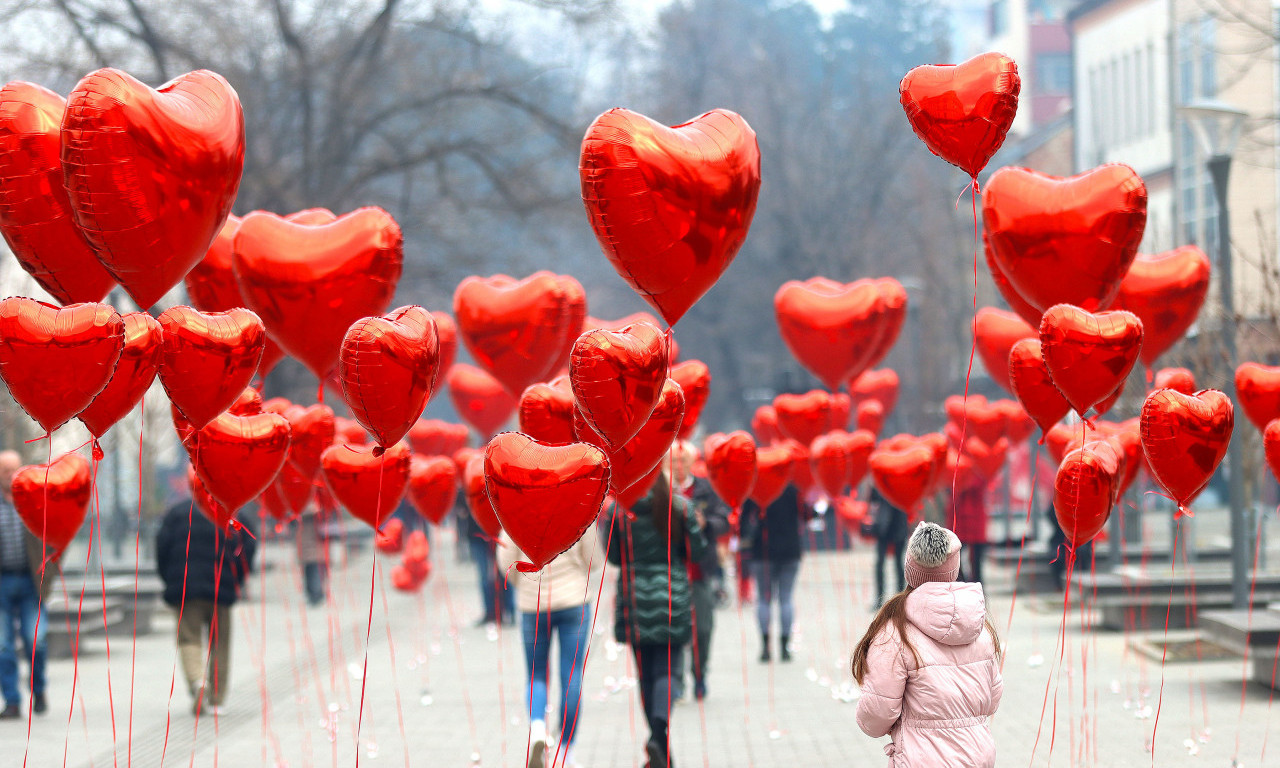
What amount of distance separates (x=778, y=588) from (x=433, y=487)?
10.1 feet

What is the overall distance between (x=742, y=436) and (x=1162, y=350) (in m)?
2.34

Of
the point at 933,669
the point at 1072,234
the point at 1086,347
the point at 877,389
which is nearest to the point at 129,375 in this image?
the point at 933,669

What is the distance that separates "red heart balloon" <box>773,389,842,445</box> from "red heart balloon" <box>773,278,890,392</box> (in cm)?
120

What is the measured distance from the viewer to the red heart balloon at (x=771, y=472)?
9.25 m

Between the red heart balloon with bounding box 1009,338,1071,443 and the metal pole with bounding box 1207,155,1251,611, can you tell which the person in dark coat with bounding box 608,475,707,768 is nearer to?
the red heart balloon with bounding box 1009,338,1071,443

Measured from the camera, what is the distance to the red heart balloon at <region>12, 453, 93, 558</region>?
6434 mm

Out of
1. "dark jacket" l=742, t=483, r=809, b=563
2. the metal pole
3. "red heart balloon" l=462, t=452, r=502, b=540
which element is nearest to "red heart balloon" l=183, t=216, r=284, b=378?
"red heart balloon" l=462, t=452, r=502, b=540

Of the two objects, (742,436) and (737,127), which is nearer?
(737,127)

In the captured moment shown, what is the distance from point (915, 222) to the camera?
3712 cm

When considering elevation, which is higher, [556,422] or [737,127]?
[737,127]

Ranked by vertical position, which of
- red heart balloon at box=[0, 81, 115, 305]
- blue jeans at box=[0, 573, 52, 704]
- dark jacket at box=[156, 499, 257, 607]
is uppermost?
red heart balloon at box=[0, 81, 115, 305]

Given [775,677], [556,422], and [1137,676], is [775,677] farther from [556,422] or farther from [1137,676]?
[556,422]

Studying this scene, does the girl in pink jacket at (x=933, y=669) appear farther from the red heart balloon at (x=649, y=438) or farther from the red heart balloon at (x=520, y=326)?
the red heart balloon at (x=520, y=326)

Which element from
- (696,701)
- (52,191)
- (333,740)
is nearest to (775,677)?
(696,701)
